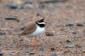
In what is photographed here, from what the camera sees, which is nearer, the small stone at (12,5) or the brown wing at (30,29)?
the brown wing at (30,29)

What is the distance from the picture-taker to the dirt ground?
885 cm

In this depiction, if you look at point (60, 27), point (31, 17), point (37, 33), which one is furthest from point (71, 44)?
point (31, 17)

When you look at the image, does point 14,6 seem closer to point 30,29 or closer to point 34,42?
point 34,42

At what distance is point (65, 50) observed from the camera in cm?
896

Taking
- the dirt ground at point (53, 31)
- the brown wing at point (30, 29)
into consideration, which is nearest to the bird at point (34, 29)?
the brown wing at point (30, 29)

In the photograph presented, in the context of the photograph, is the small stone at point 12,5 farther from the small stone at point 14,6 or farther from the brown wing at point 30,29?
the brown wing at point 30,29

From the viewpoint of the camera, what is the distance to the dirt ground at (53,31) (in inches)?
348

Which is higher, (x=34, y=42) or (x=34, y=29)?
(x=34, y=29)

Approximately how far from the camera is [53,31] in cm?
1099

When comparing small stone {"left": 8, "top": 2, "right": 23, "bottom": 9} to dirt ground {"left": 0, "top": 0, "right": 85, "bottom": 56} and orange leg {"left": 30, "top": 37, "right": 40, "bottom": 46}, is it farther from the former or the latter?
orange leg {"left": 30, "top": 37, "right": 40, "bottom": 46}

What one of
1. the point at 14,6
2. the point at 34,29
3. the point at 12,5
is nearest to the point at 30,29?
the point at 34,29

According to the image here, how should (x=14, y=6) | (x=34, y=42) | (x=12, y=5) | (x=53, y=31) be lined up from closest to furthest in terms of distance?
(x=34, y=42) < (x=53, y=31) < (x=14, y=6) < (x=12, y=5)

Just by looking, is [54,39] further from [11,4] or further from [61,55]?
[11,4]

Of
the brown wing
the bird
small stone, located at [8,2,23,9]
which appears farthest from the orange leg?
small stone, located at [8,2,23,9]
